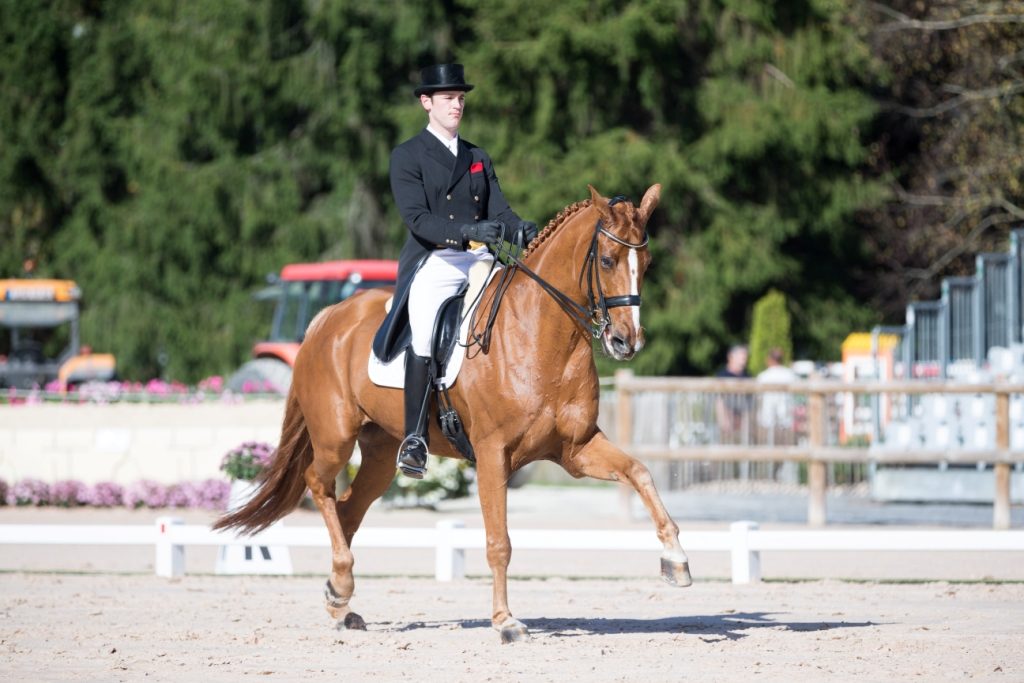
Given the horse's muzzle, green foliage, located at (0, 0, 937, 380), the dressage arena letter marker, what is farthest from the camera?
green foliage, located at (0, 0, 937, 380)

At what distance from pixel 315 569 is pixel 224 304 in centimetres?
2146

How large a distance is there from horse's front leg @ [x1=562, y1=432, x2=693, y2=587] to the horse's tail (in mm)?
2436

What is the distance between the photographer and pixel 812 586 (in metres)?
11.6

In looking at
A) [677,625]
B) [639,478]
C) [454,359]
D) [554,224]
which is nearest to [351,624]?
[454,359]

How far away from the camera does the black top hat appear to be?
869 centimetres

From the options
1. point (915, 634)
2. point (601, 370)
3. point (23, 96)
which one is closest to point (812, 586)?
point (915, 634)

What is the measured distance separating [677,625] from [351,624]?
197 centimetres

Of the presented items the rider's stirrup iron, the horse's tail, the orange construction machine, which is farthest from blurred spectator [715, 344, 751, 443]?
the orange construction machine

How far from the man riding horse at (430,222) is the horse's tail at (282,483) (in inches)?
54.2

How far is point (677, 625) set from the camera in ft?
29.7

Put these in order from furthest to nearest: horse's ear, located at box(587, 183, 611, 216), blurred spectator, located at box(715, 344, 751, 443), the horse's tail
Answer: blurred spectator, located at box(715, 344, 751, 443)
the horse's tail
horse's ear, located at box(587, 183, 611, 216)

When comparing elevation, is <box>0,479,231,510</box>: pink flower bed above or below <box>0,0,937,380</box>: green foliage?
below

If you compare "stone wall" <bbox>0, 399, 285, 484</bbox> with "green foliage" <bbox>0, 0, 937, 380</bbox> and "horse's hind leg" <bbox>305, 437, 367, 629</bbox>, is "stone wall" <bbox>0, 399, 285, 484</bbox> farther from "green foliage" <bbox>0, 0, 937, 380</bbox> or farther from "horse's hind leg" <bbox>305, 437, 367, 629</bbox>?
"green foliage" <bbox>0, 0, 937, 380</bbox>

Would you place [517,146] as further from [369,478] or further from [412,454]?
[412,454]
